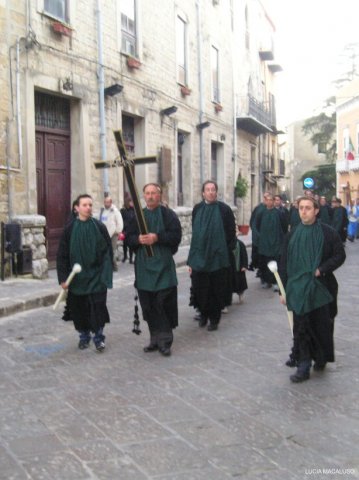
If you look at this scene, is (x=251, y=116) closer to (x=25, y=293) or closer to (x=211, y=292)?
(x=25, y=293)

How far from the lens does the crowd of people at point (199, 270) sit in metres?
5.14

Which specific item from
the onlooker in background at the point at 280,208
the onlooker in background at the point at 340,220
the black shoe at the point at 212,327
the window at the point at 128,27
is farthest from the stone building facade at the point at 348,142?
the black shoe at the point at 212,327

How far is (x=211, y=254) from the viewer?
7.27 m

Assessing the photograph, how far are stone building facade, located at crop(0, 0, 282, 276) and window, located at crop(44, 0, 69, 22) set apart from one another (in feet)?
0.07

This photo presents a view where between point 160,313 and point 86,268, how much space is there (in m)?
0.85

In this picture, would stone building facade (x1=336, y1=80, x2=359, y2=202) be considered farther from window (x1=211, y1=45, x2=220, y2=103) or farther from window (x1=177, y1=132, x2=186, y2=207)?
window (x1=177, y1=132, x2=186, y2=207)

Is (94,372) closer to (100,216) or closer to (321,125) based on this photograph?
(100,216)

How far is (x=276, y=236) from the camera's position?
10703 mm

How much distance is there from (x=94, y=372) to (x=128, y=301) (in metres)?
4.06

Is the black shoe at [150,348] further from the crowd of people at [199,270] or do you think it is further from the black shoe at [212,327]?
the black shoe at [212,327]

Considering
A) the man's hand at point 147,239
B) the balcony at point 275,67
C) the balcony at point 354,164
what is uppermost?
the balcony at point 275,67

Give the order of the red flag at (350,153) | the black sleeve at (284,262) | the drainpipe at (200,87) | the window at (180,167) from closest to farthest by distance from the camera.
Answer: the black sleeve at (284,262) → the window at (180,167) → the drainpipe at (200,87) → the red flag at (350,153)

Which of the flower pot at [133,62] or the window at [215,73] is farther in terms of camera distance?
the window at [215,73]

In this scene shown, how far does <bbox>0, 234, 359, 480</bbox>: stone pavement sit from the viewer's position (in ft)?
11.3
